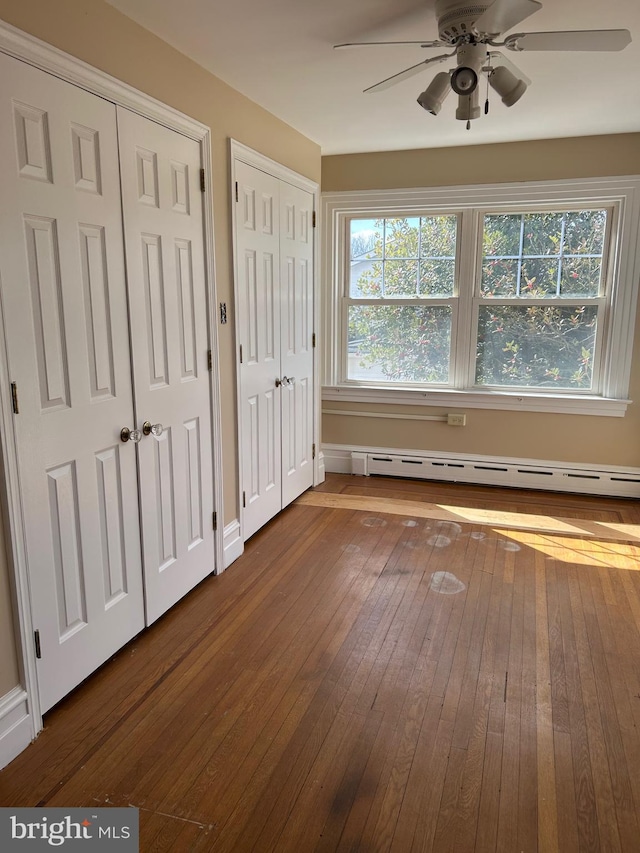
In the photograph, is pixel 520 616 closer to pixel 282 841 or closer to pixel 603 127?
pixel 282 841

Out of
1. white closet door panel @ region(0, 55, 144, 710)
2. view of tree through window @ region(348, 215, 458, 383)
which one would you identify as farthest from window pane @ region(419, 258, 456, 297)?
white closet door panel @ region(0, 55, 144, 710)

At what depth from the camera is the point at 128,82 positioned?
A: 7.20 feet

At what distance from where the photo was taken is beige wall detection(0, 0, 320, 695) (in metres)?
1.82

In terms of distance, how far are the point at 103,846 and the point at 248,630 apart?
1.07m

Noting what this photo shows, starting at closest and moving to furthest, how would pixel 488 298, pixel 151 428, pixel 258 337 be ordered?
pixel 151 428 → pixel 258 337 → pixel 488 298

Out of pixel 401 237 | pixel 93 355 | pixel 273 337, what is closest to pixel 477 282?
pixel 401 237

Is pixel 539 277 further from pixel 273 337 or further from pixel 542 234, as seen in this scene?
pixel 273 337

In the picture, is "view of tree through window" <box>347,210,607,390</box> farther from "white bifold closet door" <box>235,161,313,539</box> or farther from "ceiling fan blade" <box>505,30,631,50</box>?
"ceiling fan blade" <box>505,30,631,50</box>

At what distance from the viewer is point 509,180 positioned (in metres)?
4.09

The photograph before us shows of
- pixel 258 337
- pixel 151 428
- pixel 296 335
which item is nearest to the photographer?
pixel 151 428

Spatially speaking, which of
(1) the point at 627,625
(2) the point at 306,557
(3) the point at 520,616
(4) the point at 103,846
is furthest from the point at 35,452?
(1) the point at 627,625

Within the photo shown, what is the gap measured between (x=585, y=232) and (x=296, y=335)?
7.07 ft

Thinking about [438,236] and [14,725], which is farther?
[438,236]

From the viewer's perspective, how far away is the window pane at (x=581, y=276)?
4102mm
